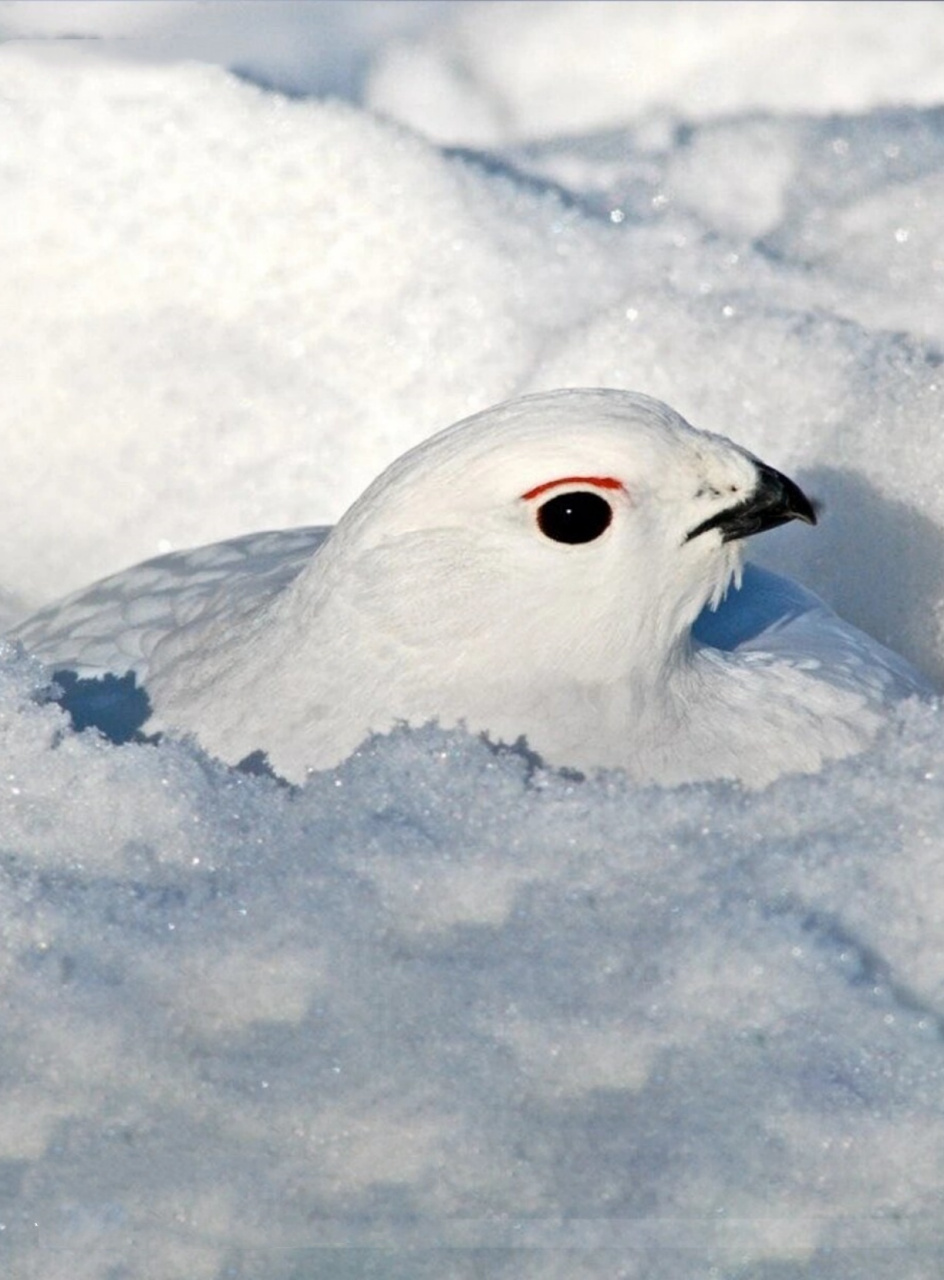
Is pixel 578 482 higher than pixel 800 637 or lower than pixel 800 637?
higher

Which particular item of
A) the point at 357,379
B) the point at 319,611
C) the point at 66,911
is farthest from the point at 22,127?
the point at 66,911

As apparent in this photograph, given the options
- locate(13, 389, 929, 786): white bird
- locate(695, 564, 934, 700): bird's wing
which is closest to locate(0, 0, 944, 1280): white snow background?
locate(13, 389, 929, 786): white bird

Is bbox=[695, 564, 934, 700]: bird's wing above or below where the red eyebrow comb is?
below

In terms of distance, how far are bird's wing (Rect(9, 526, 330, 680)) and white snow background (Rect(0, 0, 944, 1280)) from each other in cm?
36

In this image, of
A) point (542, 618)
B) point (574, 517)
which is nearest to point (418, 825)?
point (542, 618)

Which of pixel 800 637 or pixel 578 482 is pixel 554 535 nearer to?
pixel 578 482

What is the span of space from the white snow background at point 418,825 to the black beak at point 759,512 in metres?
0.37

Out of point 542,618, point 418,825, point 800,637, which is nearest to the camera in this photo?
point 418,825

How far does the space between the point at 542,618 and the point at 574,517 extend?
0.17 m

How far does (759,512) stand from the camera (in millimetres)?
2949

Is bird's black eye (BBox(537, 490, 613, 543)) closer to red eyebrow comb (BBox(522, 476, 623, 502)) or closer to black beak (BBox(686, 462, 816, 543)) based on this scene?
red eyebrow comb (BBox(522, 476, 623, 502))

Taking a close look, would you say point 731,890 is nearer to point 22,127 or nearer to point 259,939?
point 259,939

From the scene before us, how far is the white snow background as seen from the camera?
2.38m

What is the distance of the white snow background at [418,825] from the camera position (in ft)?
7.79
